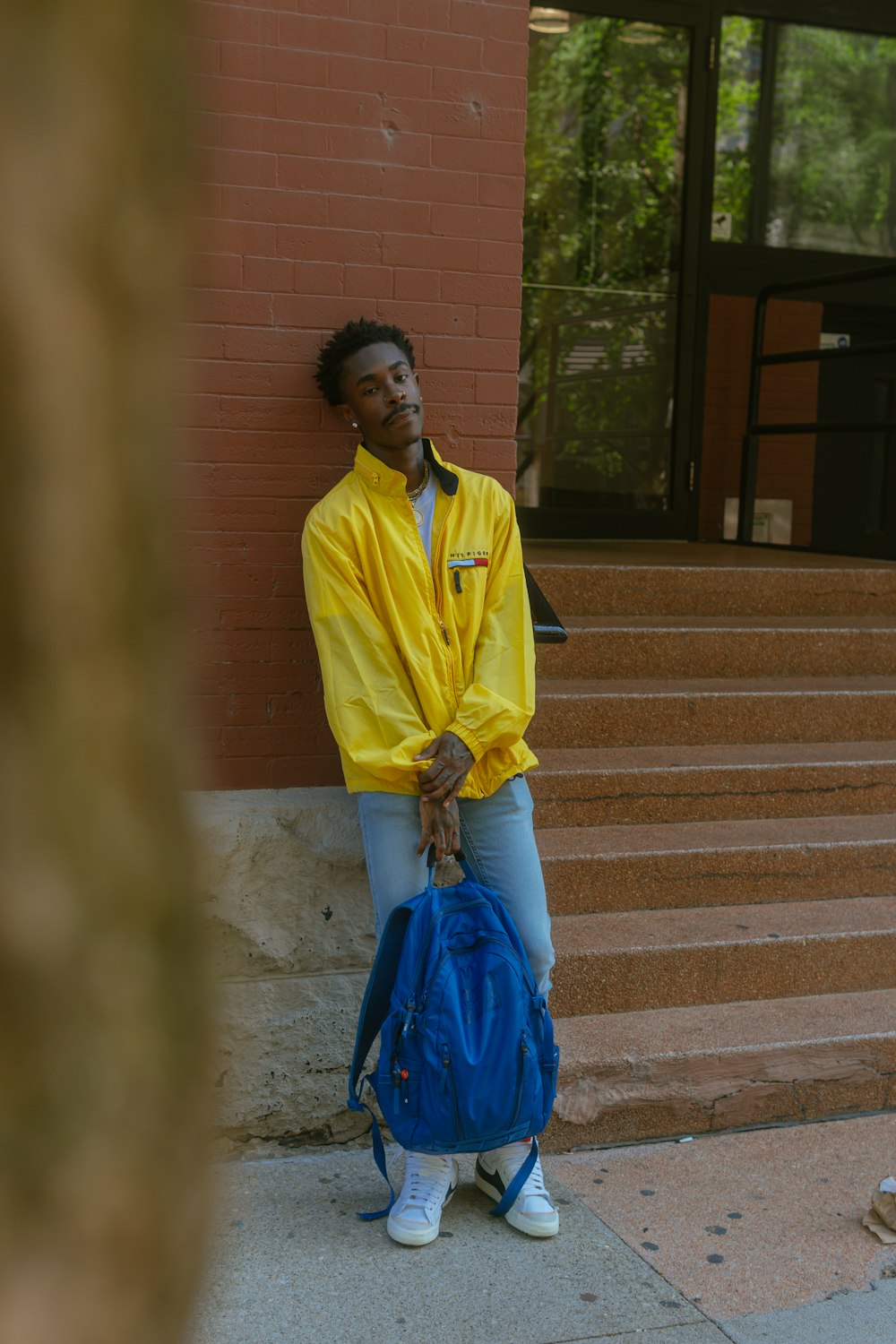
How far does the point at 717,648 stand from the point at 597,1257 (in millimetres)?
2807

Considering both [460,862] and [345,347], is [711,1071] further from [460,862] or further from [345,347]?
[345,347]

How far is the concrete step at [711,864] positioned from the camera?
14.6ft

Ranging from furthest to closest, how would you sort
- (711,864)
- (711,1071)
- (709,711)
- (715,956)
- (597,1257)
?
(709,711) → (711,864) → (715,956) → (711,1071) → (597,1257)

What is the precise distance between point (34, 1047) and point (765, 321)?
9134 millimetres

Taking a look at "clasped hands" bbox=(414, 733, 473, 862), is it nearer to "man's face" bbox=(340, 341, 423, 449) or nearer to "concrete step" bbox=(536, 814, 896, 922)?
"man's face" bbox=(340, 341, 423, 449)

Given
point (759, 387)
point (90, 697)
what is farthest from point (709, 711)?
point (90, 697)

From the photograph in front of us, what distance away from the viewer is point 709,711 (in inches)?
207

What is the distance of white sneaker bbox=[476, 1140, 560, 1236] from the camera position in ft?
11.1

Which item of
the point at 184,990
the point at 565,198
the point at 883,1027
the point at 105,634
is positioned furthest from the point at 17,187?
the point at 565,198

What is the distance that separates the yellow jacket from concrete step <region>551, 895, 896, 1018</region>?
865mm

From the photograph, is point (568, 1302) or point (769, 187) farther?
point (769, 187)

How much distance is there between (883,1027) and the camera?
4.19 metres

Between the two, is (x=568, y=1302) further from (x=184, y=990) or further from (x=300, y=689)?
(x=184, y=990)

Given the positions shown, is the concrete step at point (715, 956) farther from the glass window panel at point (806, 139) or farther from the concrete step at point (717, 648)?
the glass window panel at point (806, 139)
